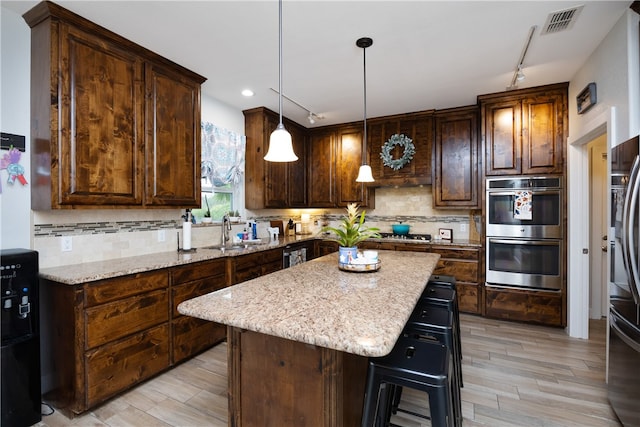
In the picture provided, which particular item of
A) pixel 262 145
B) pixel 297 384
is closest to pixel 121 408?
pixel 297 384

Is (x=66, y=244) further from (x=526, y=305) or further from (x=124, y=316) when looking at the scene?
(x=526, y=305)

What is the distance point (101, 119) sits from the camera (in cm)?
226

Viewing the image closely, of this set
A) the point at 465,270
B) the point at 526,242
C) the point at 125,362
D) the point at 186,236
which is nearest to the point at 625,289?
the point at 526,242

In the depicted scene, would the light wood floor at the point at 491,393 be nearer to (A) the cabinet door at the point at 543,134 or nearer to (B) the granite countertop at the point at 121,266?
(B) the granite countertop at the point at 121,266

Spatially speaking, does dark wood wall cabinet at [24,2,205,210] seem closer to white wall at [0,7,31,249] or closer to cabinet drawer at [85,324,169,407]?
white wall at [0,7,31,249]

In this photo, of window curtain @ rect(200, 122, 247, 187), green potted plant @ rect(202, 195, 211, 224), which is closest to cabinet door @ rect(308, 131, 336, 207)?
window curtain @ rect(200, 122, 247, 187)

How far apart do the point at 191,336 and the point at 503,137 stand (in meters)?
3.92

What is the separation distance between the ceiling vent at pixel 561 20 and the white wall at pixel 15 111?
3.67m

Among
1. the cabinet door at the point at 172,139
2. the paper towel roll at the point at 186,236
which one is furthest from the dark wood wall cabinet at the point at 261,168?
the paper towel roll at the point at 186,236

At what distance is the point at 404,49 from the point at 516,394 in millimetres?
2774

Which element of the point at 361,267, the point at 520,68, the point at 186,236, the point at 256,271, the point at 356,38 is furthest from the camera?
the point at 256,271

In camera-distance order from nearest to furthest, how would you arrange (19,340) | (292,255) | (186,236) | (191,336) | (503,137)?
(19,340) < (191,336) < (186,236) < (503,137) < (292,255)

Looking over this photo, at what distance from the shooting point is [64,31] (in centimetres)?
206

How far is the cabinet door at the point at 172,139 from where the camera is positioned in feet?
8.60
